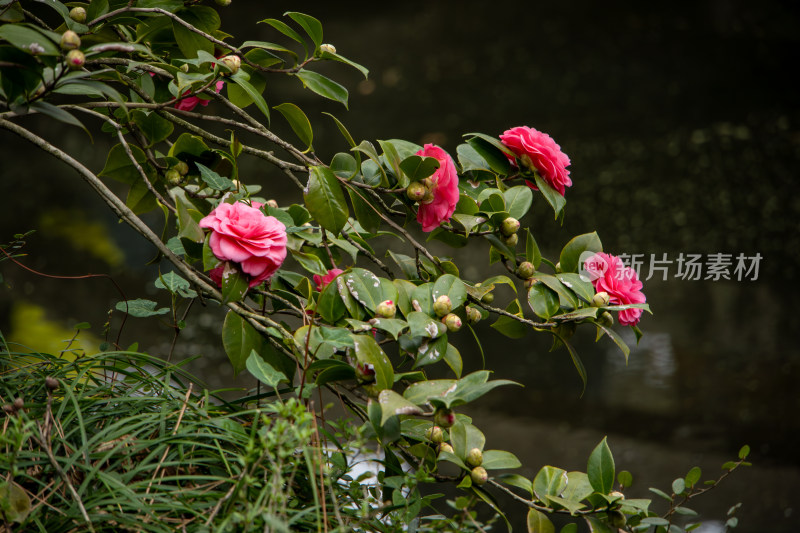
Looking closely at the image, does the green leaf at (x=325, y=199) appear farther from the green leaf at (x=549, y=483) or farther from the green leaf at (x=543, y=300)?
the green leaf at (x=549, y=483)

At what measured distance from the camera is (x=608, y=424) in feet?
6.31

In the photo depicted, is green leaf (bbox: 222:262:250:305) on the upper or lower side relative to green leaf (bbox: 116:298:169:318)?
upper

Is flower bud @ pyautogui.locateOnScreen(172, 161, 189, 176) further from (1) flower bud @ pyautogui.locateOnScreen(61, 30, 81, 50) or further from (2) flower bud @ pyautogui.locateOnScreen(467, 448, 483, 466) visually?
(2) flower bud @ pyautogui.locateOnScreen(467, 448, 483, 466)

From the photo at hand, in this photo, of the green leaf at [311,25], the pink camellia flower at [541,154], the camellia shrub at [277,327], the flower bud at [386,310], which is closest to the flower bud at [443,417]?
the camellia shrub at [277,327]

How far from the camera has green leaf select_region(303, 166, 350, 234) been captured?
2.25 feet

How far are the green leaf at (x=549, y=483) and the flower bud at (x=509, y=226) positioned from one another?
0.86 ft

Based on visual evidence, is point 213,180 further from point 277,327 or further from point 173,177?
point 277,327

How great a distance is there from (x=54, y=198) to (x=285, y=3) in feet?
4.12

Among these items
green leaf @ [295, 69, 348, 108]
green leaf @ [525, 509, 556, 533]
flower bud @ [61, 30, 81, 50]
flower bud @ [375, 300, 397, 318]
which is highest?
flower bud @ [61, 30, 81, 50]

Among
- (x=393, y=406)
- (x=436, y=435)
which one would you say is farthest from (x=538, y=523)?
(x=393, y=406)

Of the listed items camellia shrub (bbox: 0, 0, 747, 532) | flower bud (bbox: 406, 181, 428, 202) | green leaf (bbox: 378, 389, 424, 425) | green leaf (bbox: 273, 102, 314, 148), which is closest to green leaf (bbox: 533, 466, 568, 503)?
camellia shrub (bbox: 0, 0, 747, 532)

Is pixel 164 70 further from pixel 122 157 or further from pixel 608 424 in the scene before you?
pixel 608 424

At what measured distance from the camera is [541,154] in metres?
0.77

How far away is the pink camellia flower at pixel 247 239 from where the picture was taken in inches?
24.5
